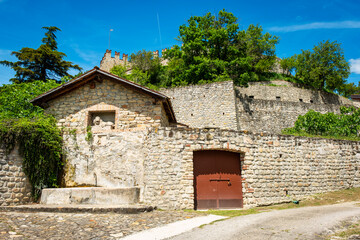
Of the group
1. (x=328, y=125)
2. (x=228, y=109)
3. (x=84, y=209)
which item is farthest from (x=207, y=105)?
(x=84, y=209)

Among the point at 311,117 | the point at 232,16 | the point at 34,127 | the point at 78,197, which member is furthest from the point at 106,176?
the point at 232,16

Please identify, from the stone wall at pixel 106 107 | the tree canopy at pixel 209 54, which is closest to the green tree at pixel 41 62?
the tree canopy at pixel 209 54

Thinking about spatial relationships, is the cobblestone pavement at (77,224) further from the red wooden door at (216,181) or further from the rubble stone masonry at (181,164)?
the red wooden door at (216,181)

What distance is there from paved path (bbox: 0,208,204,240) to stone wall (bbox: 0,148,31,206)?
3.18 ft

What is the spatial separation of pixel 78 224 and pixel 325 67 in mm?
30760

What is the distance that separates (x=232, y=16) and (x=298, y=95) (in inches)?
411

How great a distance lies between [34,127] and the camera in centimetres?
830

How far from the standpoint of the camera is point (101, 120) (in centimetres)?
973

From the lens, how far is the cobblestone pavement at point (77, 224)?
4.70 m

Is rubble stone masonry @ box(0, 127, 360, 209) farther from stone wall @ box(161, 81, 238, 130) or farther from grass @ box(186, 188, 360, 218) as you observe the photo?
stone wall @ box(161, 81, 238, 130)

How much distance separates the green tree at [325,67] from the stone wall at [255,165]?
21.4m

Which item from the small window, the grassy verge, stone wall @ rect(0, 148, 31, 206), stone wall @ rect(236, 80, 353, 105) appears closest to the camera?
the grassy verge

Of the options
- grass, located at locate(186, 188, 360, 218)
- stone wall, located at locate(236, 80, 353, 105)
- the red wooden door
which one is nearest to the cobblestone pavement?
the red wooden door

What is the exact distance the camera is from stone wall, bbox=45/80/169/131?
30.8 ft
